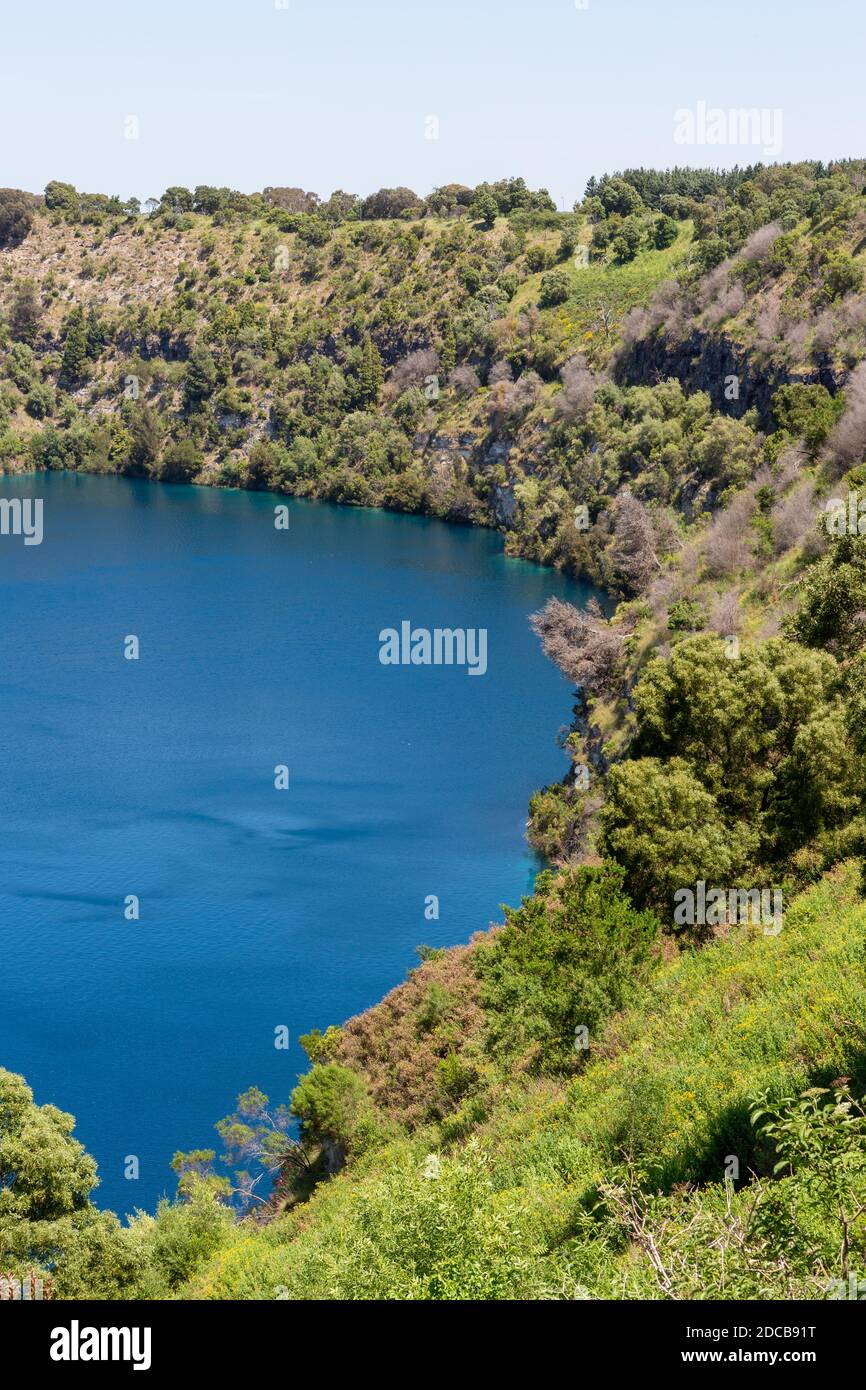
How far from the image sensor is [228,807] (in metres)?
71.9

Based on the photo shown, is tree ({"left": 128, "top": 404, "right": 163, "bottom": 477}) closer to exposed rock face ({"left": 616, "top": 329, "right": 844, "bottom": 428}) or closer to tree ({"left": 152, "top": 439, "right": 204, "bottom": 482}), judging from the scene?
tree ({"left": 152, "top": 439, "right": 204, "bottom": 482})

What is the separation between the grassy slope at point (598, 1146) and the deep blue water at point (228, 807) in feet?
52.3

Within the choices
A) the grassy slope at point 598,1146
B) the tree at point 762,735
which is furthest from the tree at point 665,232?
the grassy slope at point 598,1146

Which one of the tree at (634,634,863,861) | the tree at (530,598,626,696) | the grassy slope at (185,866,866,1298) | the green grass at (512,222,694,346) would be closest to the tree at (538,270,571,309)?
the green grass at (512,222,694,346)

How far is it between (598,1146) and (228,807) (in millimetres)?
50788

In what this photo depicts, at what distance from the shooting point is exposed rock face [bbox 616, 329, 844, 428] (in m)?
97.8

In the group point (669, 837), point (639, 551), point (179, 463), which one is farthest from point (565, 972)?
point (179, 463)

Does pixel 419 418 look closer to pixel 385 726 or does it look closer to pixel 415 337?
pixel 415 337

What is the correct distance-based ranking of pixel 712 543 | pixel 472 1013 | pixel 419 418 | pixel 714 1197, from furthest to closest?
pixel 419 418, pixel 712 543, pixel 472 1013, pixel 714 1197

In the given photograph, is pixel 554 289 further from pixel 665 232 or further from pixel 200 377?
pixel 200 377

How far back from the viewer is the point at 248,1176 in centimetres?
4384
